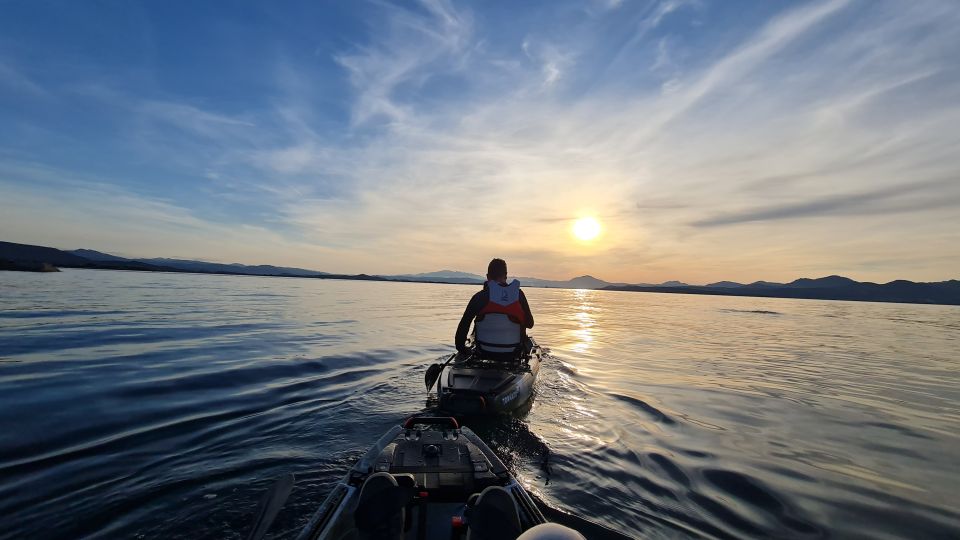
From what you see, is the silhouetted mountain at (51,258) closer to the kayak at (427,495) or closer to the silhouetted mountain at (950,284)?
the kayak at (427,495)

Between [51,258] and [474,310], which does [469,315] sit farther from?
[51,258]

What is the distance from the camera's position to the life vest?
36.3ft

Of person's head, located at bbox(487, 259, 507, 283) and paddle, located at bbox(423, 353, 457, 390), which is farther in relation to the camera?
paddle, located at bbox(423, 353, 457, 390)

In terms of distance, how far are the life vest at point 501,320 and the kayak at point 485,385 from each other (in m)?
0.50

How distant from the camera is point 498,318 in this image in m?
11.3

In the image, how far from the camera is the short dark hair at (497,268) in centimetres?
1112

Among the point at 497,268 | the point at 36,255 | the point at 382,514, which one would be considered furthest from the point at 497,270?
the point at 36,255

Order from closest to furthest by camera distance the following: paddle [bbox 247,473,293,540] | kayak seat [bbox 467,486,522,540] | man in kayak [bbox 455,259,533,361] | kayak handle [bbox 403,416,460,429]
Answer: kayak seat [bbox 467,486,522,540]
paddle [bbox 247,473,293,540]
kayak handle [bbox 403,416,460,429]
man in kayak [bbox 455,259,533,361]

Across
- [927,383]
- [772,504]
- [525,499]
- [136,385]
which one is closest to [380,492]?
[525,499]

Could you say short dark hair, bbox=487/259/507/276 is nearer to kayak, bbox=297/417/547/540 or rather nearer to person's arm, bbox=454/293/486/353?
person's arm, bbox=454/293/486/353

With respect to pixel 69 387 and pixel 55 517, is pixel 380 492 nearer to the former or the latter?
pixel 55 517

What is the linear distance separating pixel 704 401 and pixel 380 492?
12.0 meters

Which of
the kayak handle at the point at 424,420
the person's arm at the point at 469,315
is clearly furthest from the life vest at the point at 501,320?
the kayak handle at the point at 424,420

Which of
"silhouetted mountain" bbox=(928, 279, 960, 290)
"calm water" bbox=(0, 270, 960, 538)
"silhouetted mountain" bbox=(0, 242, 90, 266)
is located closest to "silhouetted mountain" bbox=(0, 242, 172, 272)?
"silhouetted mountain" bbox=(0, 242, 90, 266)
